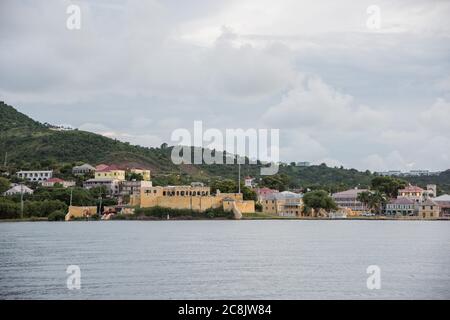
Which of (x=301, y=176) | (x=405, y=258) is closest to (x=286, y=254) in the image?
(x=405, y=258)

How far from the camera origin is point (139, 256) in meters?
27.6

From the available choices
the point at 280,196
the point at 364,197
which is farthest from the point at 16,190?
the point at 364,197

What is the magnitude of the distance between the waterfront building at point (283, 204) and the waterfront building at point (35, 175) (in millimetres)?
21969

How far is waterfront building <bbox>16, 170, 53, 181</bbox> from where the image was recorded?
77.4 m

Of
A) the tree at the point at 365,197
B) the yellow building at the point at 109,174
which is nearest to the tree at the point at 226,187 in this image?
the yellow building at the point at 109,174

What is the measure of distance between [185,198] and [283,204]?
37.9 ft

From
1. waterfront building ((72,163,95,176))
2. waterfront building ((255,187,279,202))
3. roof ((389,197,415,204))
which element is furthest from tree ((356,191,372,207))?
waterfront building ((72,163,95,176))

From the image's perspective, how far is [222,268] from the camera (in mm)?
23641

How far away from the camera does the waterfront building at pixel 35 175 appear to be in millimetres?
77438

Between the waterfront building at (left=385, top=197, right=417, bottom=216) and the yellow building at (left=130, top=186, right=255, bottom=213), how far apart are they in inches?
680

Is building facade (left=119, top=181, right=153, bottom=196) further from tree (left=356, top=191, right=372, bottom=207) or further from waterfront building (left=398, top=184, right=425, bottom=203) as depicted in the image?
waterfront building (left=398, top=184, right=425, bottom=203)

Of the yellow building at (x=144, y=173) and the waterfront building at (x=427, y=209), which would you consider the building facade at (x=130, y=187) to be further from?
the waterfront building at (x=427, y=209)
